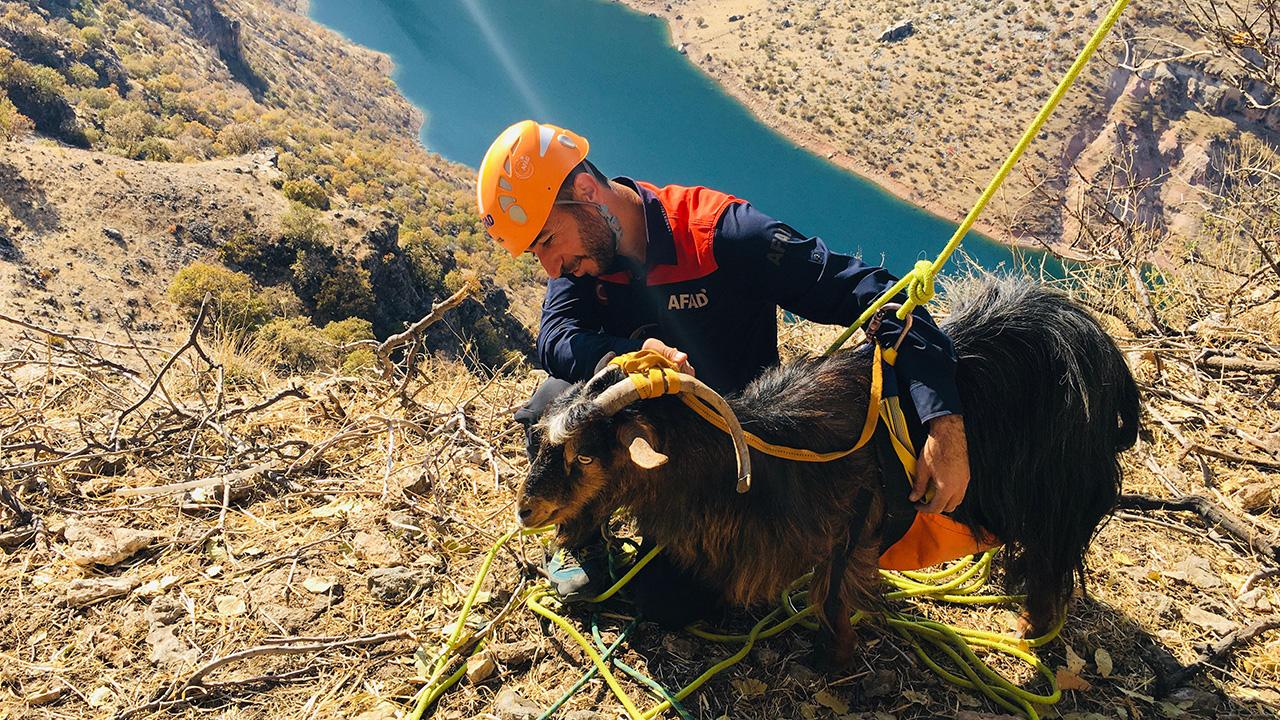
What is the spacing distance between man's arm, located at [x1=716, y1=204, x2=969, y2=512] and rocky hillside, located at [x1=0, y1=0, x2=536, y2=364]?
2.98 metres

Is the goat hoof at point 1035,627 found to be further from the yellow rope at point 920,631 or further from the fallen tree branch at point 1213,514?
the fallen tree branch at point 1213,514

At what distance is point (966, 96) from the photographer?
5094cm

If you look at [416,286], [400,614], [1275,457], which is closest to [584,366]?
[400,614]

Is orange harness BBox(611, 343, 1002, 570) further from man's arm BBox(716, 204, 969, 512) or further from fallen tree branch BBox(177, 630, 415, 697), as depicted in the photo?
fallen tree branch BBox(177, 630, 415, 697)

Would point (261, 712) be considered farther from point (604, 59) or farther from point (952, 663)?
point (604, 59)

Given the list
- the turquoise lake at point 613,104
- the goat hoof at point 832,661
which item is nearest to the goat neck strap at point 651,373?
the goat hoof at point 832,661

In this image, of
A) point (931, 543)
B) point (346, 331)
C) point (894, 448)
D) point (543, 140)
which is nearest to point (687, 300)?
point (543, 140)

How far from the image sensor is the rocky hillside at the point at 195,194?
2206 centimetres

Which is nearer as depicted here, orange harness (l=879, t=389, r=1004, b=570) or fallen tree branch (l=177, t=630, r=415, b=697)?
fallen tree branch (l=177, t=630, r=415, b=697)

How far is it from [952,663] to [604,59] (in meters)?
69.9

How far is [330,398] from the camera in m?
4.35

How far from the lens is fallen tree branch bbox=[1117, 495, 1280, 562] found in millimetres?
3367

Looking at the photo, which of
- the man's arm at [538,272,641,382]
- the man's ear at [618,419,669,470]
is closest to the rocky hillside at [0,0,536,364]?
the man's arm at [538,272,641,382]

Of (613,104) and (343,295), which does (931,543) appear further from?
(613,104)
